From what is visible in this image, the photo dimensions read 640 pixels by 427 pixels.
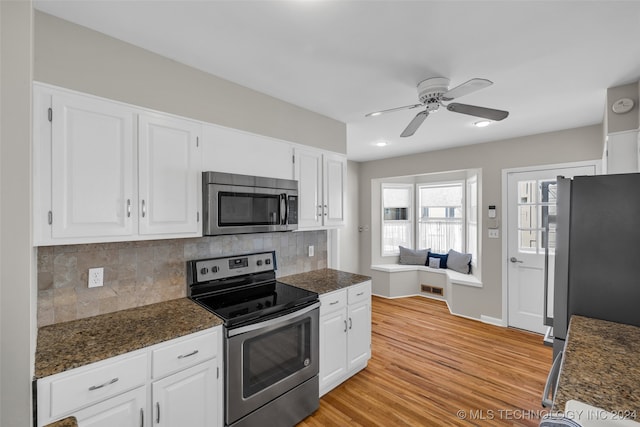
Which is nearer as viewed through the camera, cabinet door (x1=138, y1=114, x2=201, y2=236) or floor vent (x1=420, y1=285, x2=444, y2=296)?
cabinet door (x1=138, y1=114, x2=201, y2=236)

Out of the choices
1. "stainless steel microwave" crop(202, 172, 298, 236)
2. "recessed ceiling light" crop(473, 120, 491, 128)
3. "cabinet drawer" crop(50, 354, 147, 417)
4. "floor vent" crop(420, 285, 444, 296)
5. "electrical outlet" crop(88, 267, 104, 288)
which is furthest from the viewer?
"floor vent" crop(420, 285, 444, 296)

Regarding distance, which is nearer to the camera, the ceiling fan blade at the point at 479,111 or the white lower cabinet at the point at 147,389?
the white lower cabinet at the point at 147,389

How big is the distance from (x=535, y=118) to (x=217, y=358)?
369 centimetres

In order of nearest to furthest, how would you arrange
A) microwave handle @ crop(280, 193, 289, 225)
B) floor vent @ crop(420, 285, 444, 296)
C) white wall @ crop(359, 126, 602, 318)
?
microwave handle @ crop(280, 193, 289, 225), white wall @ crop(359, 126, 602, 318), floor vent @ crop(420, 285, 444, 296)

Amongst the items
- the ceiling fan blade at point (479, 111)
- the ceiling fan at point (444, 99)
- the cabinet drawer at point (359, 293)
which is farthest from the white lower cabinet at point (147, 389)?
the ceiling fan blade at point (479, 111)

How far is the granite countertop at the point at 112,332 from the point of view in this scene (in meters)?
1.24

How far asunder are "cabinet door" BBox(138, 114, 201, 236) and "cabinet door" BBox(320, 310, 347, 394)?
128 centimetres

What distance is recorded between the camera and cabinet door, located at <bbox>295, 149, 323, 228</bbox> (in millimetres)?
2590

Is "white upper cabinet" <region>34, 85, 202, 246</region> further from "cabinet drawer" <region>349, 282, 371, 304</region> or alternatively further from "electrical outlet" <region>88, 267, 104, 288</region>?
"cabinet drawer" <region>349, 282, 371, 304</region>

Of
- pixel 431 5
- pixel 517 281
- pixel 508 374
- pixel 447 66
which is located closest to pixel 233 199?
pixel 431 5

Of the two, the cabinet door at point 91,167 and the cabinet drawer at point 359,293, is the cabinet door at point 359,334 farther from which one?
the cabinet door at point 91,167

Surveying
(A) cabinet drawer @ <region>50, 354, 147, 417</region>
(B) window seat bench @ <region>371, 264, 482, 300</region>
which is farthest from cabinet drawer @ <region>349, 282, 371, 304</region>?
(B) window seat bench @ <region>371, 264, 482, 300</region>

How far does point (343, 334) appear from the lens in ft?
8.22

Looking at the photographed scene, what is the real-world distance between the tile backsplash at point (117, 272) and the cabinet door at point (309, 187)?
23.2 inches
